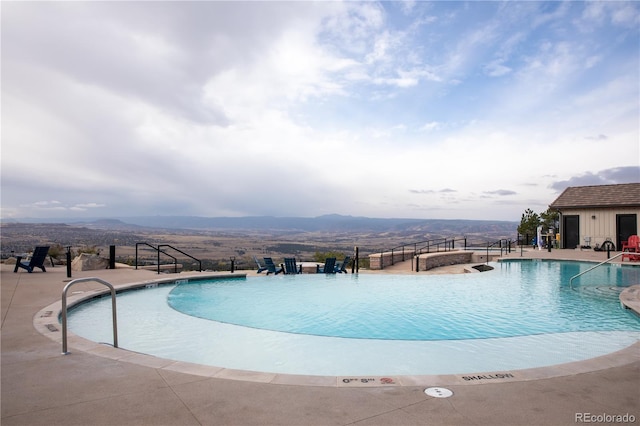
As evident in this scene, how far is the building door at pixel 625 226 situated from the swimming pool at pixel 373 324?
10.5m

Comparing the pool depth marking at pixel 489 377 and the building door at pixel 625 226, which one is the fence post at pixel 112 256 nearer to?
the pool depth marking at pixel 489 377

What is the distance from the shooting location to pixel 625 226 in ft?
72.4

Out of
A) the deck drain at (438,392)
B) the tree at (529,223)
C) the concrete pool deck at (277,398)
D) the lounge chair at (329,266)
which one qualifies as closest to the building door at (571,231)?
the tree at (529,223)

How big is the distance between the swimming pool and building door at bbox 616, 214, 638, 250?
1047 centimetres

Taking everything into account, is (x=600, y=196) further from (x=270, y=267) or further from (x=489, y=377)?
(x=489, y=377)

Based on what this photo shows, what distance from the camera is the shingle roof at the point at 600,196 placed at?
2206 cm

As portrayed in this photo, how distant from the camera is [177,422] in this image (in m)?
2.83

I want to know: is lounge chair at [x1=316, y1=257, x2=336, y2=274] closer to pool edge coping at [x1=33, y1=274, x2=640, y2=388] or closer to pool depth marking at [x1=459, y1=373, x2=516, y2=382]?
pool edge coping at [x1=33, y1=274, x2=640, y2=388]

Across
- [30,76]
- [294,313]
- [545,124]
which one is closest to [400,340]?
[294,313]

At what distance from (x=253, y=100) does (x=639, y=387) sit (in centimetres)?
1552

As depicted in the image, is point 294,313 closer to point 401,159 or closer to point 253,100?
point 253,100

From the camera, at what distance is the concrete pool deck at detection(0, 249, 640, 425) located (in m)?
2.91

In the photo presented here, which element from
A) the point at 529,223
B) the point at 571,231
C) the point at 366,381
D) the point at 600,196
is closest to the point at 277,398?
the point at 366,381

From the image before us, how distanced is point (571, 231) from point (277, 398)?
26529 mm
